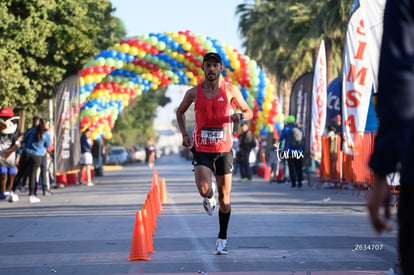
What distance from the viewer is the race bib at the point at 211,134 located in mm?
9109

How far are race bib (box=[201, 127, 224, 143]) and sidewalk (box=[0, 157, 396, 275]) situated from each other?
119cm

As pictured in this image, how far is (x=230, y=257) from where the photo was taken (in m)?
9.01

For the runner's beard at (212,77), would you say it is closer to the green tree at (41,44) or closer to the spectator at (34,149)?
the spectator at (34,149)

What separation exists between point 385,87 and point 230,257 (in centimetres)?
602

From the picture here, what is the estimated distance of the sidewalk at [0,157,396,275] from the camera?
8.39 meters

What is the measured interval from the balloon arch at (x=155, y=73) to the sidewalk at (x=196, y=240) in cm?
1286

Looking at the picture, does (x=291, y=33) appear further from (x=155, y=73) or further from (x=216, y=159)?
(x=216, y=159)

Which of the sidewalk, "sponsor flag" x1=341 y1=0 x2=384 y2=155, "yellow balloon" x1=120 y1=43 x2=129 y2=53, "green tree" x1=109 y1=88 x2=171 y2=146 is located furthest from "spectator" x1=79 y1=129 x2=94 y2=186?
"green tree" x1=109 y1=88 x2=171 y2=146

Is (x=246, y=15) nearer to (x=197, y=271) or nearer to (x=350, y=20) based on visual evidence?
(x=350, y=20)

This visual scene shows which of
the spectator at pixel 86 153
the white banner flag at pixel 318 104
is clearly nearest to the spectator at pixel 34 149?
the white banner flag at pixel 318 104

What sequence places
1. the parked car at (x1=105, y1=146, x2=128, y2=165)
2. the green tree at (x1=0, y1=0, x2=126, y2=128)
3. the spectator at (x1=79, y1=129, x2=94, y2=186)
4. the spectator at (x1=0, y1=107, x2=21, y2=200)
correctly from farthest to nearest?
1. the parked car at (x1=105, y1=146, x2=128, y2=165)
2. the green tree at (x1=0, y1=0, x2=126, y2=128)
3. the spectator at (x1=79, y1=129, x2=94, y2=186)
4. the spectator at (x1=0, y1=107, x2=21, y2=200)

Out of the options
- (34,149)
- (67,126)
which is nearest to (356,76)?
(34,149)

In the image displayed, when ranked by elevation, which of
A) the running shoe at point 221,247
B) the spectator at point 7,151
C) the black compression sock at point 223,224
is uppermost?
the spectator at point 7,151

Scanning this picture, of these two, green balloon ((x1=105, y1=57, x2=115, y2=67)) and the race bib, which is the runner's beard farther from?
green balloon ((x1=105, y1=57, x2=115, y2=67))
